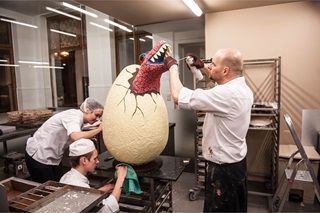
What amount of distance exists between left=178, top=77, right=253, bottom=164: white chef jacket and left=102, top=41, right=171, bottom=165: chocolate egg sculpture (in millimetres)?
175

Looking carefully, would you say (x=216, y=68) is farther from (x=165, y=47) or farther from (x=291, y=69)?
(x=291, y=69)

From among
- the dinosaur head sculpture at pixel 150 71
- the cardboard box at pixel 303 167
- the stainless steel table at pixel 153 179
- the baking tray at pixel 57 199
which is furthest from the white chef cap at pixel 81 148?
the cardboard box at pixel 303 167

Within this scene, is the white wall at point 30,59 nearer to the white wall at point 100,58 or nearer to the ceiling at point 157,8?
the white wall at point 100,58

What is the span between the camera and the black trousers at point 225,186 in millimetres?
1424

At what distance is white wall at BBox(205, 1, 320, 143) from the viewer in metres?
2.42

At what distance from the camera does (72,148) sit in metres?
1.46

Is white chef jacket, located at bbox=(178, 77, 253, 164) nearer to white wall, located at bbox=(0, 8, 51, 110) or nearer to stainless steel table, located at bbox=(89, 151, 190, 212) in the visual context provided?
stainless steel table, located at bbox=(89, 151, 190, 212)

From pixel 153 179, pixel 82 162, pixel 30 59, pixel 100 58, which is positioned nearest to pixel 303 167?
pixel 153 179

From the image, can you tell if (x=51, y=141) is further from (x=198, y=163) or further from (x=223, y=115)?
(x=198, y=163)

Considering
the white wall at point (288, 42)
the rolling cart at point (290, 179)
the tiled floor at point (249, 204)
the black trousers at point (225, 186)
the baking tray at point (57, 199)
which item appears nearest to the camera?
the baking tray at point (57, 199)

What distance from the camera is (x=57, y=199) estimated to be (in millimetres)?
1028

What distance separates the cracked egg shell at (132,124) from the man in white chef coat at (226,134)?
0.62 feet

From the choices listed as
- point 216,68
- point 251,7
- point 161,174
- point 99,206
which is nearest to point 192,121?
point 251,7

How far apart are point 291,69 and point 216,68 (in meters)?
1.55
